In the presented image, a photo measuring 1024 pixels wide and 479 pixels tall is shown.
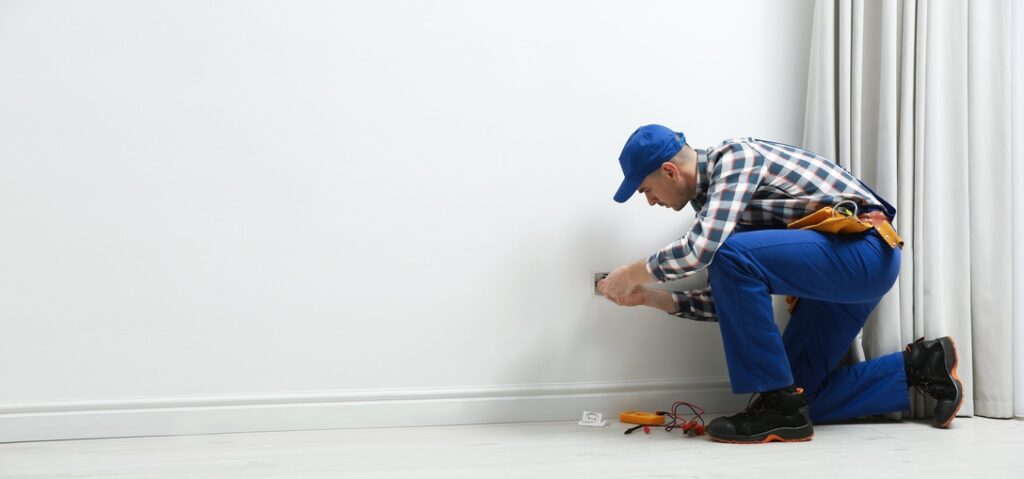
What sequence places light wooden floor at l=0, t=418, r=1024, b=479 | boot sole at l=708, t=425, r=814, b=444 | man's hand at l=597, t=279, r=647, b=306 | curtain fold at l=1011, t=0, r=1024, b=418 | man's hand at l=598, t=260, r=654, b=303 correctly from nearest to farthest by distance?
light wooden floor at l=0, t=418, r=1024, b=479 < boot sole at l=708, t=425, r=814, b=444 < man's hand at l=598, t=260, r=654, b=303 < man's hand at l=597, t=279, r=647, b=306 < curtain fold at l=1011, t=0, r=1024, b=418

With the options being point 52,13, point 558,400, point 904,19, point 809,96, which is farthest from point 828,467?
point 52,13

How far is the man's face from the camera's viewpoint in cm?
191

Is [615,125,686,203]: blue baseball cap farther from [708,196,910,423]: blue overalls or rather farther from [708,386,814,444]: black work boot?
[708,386,814,444]: black work boot

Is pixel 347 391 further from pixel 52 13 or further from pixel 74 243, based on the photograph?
Answer: pixel 52 13

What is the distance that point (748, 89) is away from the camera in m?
2.26

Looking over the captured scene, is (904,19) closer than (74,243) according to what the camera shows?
No

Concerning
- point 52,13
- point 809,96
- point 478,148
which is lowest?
point 478,148

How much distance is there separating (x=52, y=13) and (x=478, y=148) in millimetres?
1087

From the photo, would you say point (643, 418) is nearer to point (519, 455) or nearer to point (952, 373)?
point (519, 455)

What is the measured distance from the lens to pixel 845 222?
5.88 ft

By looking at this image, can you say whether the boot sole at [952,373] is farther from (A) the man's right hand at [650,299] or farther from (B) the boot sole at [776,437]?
(A) the man's right hand at [650,299]

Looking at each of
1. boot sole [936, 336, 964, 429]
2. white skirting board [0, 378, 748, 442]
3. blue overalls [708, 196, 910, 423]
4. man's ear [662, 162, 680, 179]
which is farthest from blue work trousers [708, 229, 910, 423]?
white skirting board [0, 378, 748, 442]

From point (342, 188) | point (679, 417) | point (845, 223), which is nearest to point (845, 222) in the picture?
point (845, 223)

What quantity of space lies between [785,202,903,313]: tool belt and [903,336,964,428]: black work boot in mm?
348
